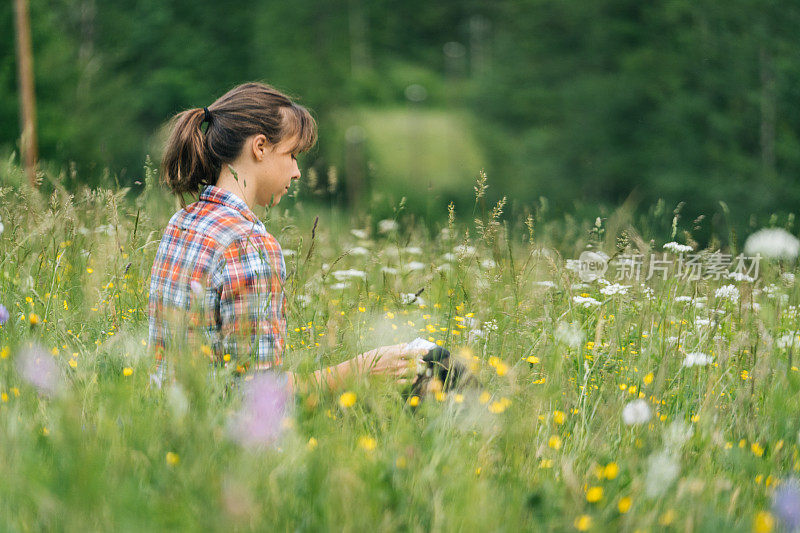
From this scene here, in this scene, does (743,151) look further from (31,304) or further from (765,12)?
(31,304)

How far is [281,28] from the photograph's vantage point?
112 feet

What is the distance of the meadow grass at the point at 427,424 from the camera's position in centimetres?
136

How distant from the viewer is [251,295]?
215cm

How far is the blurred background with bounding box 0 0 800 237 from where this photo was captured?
18766mm

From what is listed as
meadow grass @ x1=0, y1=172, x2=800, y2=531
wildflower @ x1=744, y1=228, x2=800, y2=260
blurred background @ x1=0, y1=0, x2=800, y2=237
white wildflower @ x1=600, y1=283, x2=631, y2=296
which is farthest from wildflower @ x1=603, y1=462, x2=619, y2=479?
wildflower @ x1=744, y1=228, x2=800, y2=260

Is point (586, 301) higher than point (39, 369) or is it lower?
Answer: lower

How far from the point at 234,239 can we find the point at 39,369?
0.62 m

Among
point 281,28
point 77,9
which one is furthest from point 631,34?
point 77,9

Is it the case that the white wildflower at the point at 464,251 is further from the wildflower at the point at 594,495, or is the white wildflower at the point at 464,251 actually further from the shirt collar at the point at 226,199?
the wildflower at the point at 594,495

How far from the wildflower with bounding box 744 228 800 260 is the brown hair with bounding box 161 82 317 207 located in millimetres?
2480

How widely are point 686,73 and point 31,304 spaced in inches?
857

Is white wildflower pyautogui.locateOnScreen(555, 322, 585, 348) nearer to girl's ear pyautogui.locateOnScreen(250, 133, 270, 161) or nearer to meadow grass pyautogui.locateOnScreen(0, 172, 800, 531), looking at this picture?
meadow grass pyautogui.locateOnScreen(0, 172, 800, 531)

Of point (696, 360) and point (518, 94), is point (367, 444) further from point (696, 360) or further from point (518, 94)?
point (518, 94)

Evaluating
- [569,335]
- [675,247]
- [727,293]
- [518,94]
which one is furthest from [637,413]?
[518,94]
